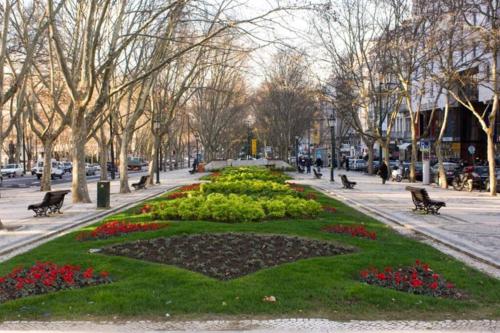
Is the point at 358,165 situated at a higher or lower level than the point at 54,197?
higher

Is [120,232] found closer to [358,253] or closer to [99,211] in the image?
[358,253]

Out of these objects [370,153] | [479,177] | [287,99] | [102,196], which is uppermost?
[287,99]

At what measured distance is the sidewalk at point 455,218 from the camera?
486 inches

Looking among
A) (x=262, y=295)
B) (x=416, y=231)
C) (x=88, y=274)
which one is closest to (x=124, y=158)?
(x=416, y=231)

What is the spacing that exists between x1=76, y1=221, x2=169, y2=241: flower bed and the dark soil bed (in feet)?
5.26

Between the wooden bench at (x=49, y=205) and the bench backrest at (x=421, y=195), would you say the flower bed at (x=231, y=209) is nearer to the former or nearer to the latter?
the bench backrest at (x=421, y=195)

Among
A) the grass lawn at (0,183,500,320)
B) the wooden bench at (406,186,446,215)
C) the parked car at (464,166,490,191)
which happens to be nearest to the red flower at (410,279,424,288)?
the grass lawn at (0,183,500,320)

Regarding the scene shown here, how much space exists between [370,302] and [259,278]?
172cm

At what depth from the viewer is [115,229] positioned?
13.4 metres

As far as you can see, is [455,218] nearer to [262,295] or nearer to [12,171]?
[262,295]

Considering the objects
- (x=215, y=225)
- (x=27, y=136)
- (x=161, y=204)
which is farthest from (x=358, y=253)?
(x=27, y=136)

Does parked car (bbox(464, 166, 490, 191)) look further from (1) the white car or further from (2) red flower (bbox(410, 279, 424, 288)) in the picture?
(1) the white car

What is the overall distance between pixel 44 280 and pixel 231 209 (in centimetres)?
732

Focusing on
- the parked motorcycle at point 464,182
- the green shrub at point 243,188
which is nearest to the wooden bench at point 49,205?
the green shrub at point 243,188
